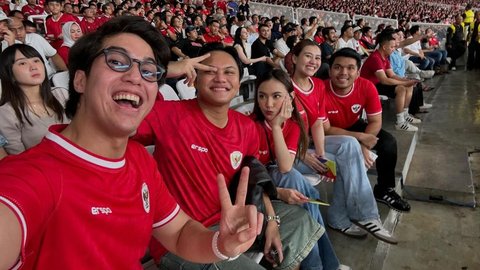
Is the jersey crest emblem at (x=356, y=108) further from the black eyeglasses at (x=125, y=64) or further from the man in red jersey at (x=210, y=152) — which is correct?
the black eyeglasses at (x=125, y=64)

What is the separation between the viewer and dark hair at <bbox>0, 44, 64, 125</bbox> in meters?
2.12

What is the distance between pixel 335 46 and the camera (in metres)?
7.92

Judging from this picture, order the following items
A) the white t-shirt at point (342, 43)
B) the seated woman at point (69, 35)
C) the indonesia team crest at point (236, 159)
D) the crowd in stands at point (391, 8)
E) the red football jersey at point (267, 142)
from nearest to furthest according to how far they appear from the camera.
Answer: the indonesia team crest at point (236, 159)
the red football jersey at point (267, 142)
the seated woman at point (69, 35)
the white t-shirt at point (342, 43)
the crowd in stands at point (391, 8)

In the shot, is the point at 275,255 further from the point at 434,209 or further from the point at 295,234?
the point at 434,209

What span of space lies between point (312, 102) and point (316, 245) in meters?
1.33

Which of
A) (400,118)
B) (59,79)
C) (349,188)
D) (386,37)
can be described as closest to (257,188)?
(349,188)

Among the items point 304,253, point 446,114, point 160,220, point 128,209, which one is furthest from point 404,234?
point 446,114

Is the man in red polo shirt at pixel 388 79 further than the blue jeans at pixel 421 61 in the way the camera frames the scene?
No

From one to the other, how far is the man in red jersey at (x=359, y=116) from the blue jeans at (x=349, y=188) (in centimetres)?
36

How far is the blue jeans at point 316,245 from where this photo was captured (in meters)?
2.00

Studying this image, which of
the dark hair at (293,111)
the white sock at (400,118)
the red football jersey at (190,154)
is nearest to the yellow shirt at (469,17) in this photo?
the white sock at (400,118)

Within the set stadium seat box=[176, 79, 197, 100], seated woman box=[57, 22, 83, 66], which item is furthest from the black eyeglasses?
seated woman box=[57, 22, 83, 66]

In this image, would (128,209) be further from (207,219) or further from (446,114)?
(446,114)

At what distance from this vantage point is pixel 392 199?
3.06m
